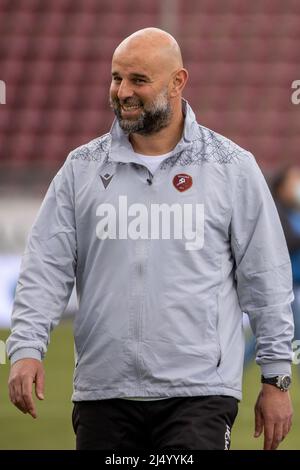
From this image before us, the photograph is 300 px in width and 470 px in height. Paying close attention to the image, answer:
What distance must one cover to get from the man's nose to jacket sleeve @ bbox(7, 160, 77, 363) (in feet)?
1.00

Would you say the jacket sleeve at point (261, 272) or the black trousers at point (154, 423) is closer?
the black trousers at point (154, 423)

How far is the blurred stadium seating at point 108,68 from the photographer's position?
18656 mm

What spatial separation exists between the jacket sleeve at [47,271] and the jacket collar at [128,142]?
0.17 meters

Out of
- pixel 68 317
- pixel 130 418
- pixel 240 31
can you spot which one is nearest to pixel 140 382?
pixel 130 418

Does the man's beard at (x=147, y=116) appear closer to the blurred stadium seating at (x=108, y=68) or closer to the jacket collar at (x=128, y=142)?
the jacket collar at (x=128, y=142)

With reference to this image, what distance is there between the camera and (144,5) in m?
19.8

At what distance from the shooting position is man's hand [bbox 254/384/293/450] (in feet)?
12.5

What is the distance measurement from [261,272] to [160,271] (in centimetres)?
33

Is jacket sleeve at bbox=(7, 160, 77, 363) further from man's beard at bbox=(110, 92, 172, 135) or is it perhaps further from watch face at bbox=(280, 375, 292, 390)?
watch face at bbox=(280, 375, 292, 390)

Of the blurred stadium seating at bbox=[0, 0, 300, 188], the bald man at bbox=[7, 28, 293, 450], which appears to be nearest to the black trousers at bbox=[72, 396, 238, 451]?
the bald man at bbox=[7, 28, 293, 450]

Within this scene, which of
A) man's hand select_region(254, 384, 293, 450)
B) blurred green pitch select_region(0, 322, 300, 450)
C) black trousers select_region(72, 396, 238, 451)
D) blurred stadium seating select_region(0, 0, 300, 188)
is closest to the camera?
black trousers select_region(72, 396, 238, 451)

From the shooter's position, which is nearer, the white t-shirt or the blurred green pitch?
the white t-shirt

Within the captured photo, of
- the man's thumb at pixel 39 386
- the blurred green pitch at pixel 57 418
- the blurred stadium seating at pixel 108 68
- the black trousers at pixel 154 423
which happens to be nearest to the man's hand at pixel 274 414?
the black trousers at pixel 154 423
